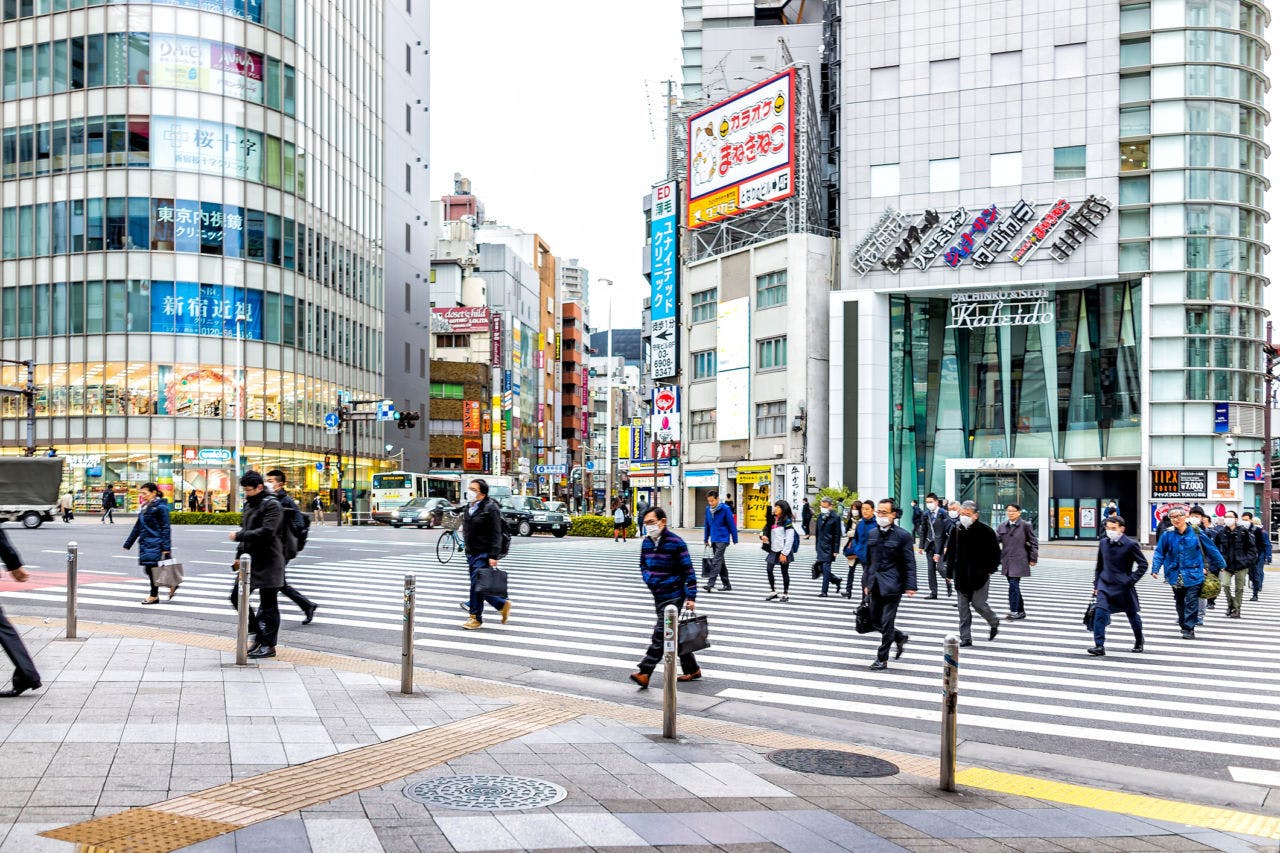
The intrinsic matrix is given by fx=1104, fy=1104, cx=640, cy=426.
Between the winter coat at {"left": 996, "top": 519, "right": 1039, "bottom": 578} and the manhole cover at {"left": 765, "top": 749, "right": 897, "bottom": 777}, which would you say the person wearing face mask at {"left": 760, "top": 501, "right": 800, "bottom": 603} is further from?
the manhole cover at {"left": 765, "top": 749, "right": 897, "bottom": 777}

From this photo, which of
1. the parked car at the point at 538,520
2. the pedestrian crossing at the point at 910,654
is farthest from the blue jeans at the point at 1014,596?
the parked car at the point at 538,520

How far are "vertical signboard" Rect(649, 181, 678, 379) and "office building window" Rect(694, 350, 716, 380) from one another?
2.91 m

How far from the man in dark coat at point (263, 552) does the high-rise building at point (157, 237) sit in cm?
4794

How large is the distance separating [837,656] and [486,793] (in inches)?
286

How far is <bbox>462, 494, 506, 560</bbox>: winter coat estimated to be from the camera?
46.5 ft

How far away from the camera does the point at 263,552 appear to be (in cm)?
1154

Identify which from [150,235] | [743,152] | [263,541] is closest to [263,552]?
[263,541]

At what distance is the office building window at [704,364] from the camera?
63.5m

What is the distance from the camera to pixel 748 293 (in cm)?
6028

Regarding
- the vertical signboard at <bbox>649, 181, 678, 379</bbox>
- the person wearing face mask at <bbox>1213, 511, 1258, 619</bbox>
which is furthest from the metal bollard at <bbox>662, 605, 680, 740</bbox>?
the vertical signboard at <bbox>649, 181, 678, 379</bbox>

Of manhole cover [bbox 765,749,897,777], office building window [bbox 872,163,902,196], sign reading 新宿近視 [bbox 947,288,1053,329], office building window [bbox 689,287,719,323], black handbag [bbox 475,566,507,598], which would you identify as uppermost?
office building window [bbox 872,163,902,196]

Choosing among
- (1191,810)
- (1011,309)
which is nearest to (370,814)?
(1191,810)

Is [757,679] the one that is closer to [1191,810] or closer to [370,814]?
[1191,810]

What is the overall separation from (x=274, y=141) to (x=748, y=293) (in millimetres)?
28351
